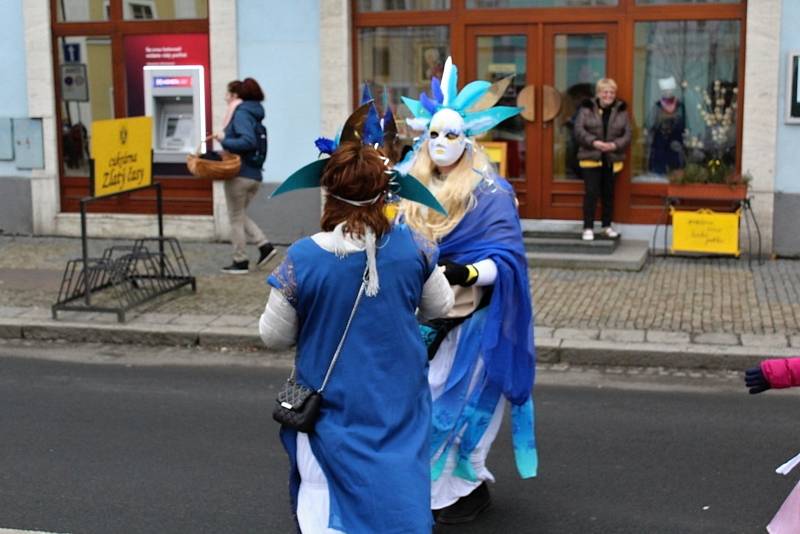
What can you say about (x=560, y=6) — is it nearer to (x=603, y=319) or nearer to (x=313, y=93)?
(x=313, y=93)

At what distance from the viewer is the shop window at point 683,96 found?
12.3m

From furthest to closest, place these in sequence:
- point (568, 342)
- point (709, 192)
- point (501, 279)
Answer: point (709, 192) < point (568, 342) < point (501, 279)

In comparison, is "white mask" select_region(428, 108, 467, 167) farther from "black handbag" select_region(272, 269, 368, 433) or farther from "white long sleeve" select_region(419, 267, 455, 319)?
"black handbag" select_region(272, 269, 368, 433)

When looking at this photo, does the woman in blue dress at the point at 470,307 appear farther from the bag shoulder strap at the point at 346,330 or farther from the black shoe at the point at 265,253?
the black shoe at the point at 265,253

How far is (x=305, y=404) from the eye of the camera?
3.76 m

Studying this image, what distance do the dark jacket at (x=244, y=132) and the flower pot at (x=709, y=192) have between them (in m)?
4.07

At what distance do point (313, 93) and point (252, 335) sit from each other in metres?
4.90

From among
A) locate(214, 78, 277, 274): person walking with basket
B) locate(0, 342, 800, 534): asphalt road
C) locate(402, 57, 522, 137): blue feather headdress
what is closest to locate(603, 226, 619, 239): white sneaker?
locate(214, 78, 277, 274): person walking with basket

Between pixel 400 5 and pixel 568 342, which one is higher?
pixel 400 5

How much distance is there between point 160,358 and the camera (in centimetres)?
876

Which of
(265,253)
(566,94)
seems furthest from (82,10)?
(566,94)

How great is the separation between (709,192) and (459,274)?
7564mm

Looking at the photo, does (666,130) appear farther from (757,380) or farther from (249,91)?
(757,380)

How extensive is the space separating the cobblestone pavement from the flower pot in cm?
61
